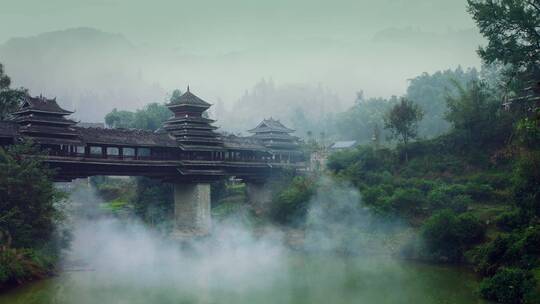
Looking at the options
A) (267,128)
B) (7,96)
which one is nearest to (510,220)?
(267,128)

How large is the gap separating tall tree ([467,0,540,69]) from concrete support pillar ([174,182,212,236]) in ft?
67.7

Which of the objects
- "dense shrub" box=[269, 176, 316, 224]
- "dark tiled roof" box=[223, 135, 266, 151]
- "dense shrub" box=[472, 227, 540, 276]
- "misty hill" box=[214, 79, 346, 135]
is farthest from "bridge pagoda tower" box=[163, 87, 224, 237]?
"misty hill" box=[214, 79, 346, 135]

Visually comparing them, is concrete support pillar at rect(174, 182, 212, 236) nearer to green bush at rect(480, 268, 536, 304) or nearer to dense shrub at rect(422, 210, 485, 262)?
dense shrub at rect(422, 210, 485, 262)

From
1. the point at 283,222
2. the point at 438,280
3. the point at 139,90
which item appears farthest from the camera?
the point at 139,90

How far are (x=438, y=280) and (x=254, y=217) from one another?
66.9 ft

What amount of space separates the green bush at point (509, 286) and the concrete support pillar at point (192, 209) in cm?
2136

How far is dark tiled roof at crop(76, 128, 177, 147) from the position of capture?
1310 inches

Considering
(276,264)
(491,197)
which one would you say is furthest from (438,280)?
(491,197)

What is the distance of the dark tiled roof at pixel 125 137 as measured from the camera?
3328cm

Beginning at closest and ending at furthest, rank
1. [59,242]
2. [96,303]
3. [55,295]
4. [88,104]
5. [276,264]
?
[96,303] → [55,295] → [59,242] → [276,264] → [88,104]

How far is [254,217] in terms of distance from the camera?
4369 centimetres

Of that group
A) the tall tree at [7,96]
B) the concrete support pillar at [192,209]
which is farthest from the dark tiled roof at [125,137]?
the tall tree at [7,96]

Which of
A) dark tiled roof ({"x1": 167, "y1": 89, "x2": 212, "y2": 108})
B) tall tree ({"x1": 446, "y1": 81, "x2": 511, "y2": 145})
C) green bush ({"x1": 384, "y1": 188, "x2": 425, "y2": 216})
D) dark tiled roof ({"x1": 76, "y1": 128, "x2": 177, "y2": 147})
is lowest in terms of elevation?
green bush ({"x1": 384, "y1": 188, "x2": 425, "y2": 216})

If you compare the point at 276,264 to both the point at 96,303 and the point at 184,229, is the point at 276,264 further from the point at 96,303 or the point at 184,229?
the point at 96,303
